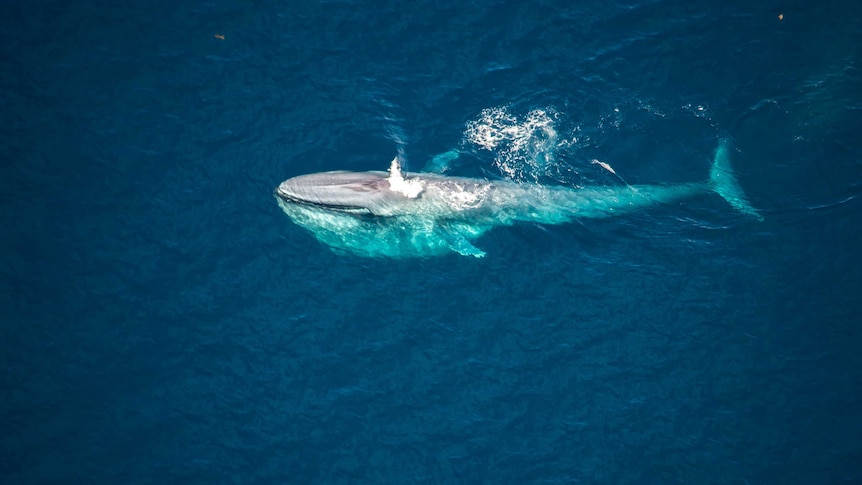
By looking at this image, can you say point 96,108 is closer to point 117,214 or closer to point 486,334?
point 117,214

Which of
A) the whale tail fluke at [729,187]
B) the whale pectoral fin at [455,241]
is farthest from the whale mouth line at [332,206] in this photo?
the whale tail fluke at [729,187]

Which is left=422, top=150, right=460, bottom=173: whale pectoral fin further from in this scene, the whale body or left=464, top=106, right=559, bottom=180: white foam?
left=464, top=106, right=559, bottom=180: white foam

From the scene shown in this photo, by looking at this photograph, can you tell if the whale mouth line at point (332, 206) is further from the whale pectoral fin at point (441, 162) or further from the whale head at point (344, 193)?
the whale pectoral fin at point (441, 162)

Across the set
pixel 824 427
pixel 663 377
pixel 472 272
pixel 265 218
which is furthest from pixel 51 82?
pixel 824 427

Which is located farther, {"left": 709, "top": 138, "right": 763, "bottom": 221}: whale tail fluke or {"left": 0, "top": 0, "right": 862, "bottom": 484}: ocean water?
{"left": 709, "top": 138, "right": 763, "bottom": 221}: whale tail fluke

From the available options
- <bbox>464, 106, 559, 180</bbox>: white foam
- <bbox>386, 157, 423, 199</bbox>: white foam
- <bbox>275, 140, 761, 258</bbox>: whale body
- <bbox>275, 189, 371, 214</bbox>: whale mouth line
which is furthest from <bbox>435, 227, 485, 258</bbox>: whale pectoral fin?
<bbox>464, 106, 559, 180</bbox>: white foam

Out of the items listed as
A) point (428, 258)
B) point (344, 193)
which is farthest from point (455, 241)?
point (344, 193)
